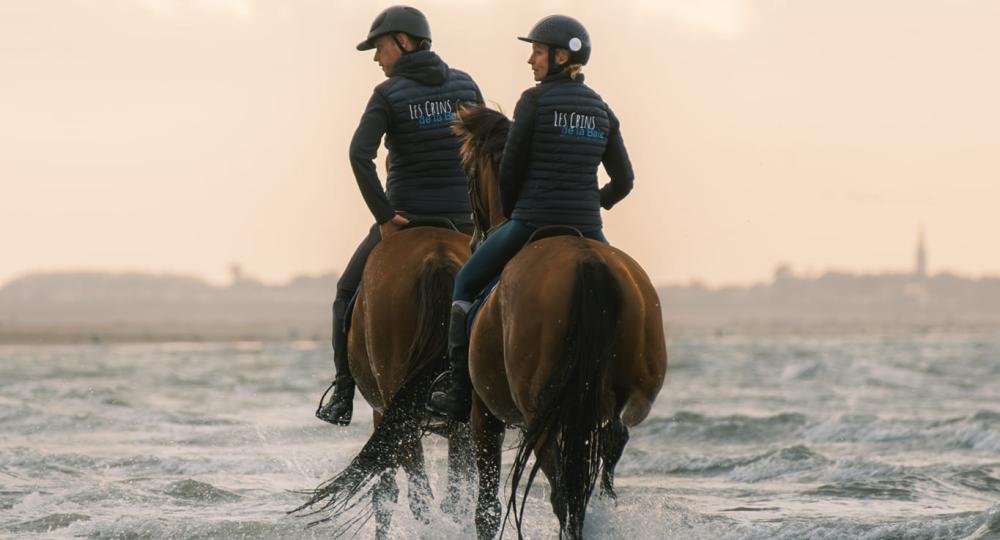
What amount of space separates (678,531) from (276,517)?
11.6 ft

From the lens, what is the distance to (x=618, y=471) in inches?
699

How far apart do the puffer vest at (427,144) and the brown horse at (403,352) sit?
204mm

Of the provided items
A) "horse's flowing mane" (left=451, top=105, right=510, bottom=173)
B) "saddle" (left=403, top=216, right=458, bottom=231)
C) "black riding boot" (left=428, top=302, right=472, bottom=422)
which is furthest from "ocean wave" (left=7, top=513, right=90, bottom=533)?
"horse's flowing mane" (left=451, top=105, right=510, bottom=173)

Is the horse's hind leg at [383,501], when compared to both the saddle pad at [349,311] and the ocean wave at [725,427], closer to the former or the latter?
the saddle pad at [349,311]

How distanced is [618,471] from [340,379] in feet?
23.3

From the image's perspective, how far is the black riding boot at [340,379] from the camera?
1098cm

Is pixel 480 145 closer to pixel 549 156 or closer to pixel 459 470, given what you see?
pixel 549 156

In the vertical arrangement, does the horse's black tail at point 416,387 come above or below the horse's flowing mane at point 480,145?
below

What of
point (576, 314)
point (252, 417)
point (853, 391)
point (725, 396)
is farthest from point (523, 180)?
point (853, 391)

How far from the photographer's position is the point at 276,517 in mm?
13031

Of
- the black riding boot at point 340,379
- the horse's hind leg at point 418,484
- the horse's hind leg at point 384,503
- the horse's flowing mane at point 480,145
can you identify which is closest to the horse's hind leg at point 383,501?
the horse's hind leg at point 384,503

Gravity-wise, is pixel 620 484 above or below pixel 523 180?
below

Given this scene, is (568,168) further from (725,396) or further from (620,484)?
(725,396)

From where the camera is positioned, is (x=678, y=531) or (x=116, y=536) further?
(x=116, y=536)
